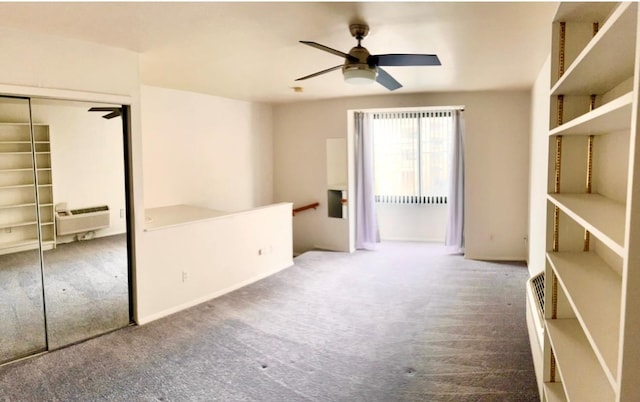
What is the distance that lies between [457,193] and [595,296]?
16.1ft

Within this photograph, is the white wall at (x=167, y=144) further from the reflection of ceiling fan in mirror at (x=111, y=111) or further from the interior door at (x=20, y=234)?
the interior door at (x=20, y=234)

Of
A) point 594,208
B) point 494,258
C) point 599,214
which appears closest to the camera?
point 599,214

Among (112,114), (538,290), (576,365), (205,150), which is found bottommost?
(538,290)

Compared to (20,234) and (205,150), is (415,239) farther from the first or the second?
(20,234)

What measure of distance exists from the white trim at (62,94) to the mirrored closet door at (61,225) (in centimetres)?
6

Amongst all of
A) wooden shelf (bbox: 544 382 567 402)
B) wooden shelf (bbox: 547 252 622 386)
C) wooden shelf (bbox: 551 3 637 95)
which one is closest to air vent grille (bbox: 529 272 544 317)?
wooden shelf (bbox: 544 382 567 402)

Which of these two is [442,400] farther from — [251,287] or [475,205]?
[475,205]

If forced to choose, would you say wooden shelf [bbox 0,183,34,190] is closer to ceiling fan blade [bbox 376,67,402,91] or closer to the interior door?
the interior door

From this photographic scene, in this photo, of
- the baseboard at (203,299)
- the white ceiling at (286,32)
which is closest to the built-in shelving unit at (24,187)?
the white ceiling at (286,32)

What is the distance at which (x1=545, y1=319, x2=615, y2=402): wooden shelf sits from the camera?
4.58 ft

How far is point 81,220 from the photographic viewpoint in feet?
11.2

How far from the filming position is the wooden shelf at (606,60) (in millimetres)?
978

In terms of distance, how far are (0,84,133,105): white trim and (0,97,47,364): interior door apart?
8cm

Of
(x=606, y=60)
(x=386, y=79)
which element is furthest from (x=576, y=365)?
(x=386, y=79)
